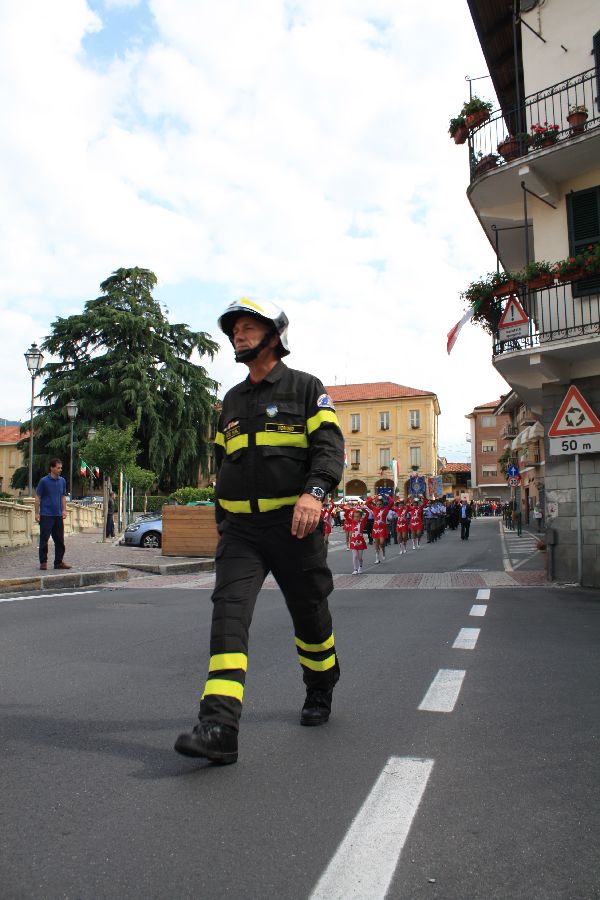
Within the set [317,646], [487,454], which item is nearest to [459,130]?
[317,646]

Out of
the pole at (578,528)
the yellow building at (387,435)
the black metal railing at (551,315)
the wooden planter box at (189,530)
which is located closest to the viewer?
the pole at (578,528)

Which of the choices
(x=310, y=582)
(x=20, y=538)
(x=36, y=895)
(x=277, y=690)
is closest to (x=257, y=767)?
(x=310, y=582)

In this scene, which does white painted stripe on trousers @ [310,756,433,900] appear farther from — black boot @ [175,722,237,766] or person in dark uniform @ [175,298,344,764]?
person in dark uniform @ [175,298,344,764]

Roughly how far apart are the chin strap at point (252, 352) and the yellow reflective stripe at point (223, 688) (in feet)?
4.85

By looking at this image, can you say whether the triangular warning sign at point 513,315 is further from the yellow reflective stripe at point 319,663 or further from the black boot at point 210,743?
the black boot at point 210,743

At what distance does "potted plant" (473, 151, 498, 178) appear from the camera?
14341 millimetres

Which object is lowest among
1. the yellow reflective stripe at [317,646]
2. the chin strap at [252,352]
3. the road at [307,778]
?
the road at [307,778]

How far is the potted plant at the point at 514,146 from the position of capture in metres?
13.8

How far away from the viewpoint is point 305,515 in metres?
3.38

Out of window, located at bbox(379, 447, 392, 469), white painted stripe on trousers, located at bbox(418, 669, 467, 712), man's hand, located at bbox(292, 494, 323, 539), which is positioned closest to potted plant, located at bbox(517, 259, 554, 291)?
white painted stripe on trousers, located at bbox(418, 669, 467, 712)

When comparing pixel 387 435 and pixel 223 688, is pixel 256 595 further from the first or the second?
pixel 387 435

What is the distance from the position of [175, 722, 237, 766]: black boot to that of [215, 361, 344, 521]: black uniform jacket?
0.97 metres

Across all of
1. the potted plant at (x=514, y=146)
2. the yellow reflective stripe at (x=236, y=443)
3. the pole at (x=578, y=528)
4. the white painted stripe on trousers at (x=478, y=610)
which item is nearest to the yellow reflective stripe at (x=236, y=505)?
the yellow reflective stripe at (x=236, y=443)

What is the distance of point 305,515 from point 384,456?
298 ft
